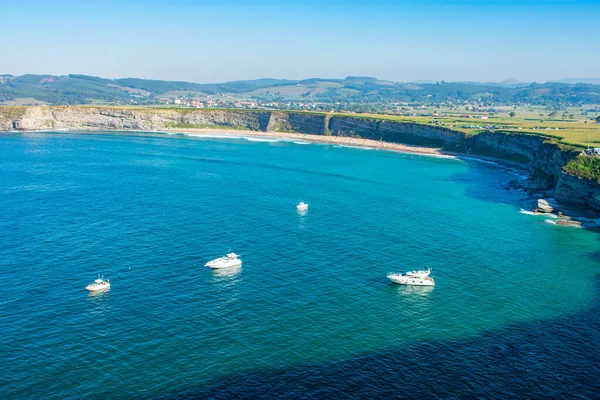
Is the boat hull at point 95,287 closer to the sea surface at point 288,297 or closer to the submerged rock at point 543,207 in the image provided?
the sea surface at point 288,297

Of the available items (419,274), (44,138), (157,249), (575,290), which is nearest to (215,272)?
(157,249)

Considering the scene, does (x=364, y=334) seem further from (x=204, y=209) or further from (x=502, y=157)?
(x=502, y=157)

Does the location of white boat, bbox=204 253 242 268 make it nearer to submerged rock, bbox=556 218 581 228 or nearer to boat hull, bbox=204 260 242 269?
boat hull, bbox=204 260 242 269

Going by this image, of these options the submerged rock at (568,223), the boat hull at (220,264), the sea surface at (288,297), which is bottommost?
the sea surface at (288,297)

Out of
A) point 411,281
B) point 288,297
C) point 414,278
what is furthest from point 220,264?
point 414,278

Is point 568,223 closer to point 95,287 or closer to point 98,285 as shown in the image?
point 98,285

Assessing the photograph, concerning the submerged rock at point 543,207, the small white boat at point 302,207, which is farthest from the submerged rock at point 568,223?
the small white boat at point 302,207
